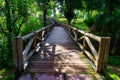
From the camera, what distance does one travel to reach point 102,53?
4.05m

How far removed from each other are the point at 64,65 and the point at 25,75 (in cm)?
129

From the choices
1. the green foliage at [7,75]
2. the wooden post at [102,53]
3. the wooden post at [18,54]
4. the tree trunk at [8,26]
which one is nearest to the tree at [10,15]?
the tree trunk at [8,26]

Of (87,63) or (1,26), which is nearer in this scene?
(87,63)

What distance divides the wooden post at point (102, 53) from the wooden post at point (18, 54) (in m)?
1.94

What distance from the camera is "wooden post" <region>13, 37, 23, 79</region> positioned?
392 centimetres

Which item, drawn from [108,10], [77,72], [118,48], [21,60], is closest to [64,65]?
[77,72]

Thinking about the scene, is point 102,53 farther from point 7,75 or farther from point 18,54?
point 7,75

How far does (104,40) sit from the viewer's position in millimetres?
3959

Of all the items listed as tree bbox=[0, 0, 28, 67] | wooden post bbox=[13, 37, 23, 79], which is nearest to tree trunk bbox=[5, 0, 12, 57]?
tree bbox=[0, 0, 28, 67]

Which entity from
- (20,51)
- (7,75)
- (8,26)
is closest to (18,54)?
(20,51)

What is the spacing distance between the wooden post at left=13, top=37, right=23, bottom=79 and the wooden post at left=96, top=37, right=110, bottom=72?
6.37 feet

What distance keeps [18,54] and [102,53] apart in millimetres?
2070

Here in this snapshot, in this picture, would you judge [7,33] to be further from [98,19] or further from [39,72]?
[98,19]

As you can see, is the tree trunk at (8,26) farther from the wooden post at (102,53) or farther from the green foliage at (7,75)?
the wooden post at (102,53)
